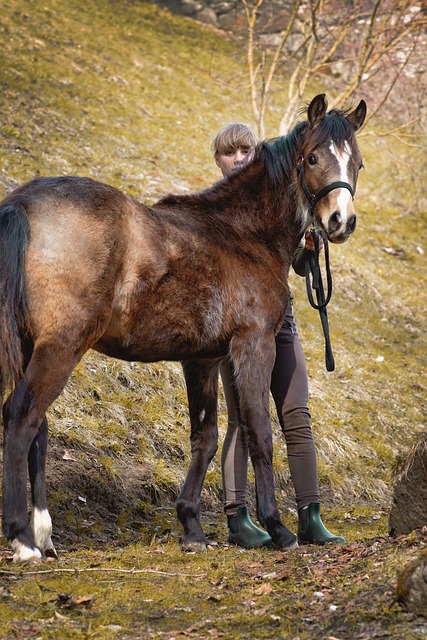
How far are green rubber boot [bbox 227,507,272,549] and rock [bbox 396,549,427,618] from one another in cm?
203

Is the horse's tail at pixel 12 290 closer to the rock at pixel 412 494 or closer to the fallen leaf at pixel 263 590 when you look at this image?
the fallen leaf at pixel 263 590

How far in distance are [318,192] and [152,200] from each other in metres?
6.75

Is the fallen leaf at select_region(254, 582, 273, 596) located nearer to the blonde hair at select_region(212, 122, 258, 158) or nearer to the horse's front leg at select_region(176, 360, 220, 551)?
the horse's front leg at select_region(176, 360, 220, 551)

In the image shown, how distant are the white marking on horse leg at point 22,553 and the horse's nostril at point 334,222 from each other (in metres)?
2.65

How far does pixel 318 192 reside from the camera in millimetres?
5070

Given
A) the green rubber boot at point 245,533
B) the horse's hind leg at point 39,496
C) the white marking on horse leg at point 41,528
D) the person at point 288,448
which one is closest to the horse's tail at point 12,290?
the horse's hind leg at point 39,496

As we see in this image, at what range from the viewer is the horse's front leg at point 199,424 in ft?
17.1

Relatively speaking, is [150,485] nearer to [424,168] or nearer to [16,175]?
[16,175]

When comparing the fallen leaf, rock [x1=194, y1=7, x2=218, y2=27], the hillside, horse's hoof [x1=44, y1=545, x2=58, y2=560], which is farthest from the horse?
rock [x1=194, y1=7, x2=218, y2=27]

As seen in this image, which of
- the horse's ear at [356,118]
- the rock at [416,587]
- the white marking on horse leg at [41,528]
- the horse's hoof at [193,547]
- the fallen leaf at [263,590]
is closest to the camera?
the rock at [416,587]

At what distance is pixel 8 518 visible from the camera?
412cm

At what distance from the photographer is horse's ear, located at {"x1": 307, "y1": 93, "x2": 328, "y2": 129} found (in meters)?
5.12

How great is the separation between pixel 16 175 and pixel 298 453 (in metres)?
6.98

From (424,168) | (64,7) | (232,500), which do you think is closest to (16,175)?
(232,500)
